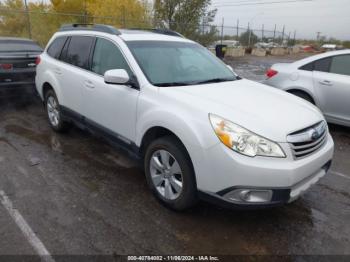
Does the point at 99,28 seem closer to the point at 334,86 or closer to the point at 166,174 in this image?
the point at 166,174

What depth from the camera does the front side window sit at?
3727mm

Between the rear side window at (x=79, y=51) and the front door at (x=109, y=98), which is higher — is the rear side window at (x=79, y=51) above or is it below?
above

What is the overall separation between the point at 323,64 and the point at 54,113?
4.95 m

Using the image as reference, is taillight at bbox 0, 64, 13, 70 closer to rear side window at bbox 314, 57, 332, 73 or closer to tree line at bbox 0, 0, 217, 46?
rear side window at bbox 314, 57, 332, 73

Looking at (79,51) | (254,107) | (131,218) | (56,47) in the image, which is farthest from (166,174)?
(56,47)

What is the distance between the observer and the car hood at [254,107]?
8.87 feet

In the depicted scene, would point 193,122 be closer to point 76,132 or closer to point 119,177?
point 119,177

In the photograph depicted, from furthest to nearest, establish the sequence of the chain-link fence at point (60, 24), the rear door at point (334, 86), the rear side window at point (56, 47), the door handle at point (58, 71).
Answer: the chain-link fence at point (60, 24) < the rear door at point (334, 86) < the rear side window at point (56, 47) < the door handle at point (58, 71)

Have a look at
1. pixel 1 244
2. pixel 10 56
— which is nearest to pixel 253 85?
pixel 1 244

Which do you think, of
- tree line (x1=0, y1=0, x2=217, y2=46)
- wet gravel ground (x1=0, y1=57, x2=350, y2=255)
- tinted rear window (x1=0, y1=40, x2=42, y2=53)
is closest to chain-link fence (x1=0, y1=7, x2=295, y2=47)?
tree line (x1=0, y1=0, x2=217, y2=46)

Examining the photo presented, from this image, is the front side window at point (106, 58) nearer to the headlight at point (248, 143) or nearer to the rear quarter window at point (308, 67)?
the headlight at point (248, 143)

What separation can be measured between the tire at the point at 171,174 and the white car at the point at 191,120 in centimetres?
1

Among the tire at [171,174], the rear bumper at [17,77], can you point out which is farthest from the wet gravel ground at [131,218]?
the rear bumper at [17,77]

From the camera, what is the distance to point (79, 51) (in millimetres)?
4578
